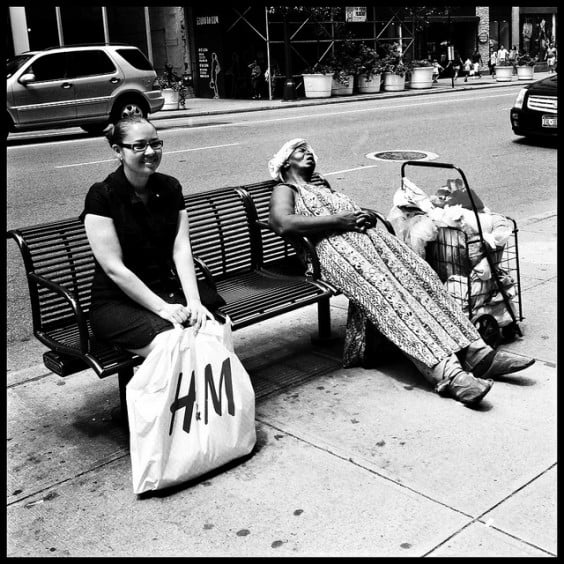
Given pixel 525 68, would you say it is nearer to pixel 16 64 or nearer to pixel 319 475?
pixel 16 64

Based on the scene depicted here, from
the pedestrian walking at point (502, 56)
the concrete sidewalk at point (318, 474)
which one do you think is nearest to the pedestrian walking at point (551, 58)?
the pedestrian walking at point (502, 56)

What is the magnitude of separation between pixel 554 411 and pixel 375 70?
83.6 feet

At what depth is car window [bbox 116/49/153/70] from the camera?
18.1 meters

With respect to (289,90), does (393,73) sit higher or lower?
higher

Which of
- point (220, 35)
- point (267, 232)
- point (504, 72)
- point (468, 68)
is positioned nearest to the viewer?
point (267, 232)

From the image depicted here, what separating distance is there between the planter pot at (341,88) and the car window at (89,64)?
10951 millimetres

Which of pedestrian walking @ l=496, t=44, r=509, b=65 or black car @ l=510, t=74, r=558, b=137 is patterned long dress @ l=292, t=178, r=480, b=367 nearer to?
black car @ l=510, t=74, r=558, b=137

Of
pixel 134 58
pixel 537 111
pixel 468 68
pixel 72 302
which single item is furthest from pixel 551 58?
pixel 72 302

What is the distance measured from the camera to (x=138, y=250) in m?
3.63

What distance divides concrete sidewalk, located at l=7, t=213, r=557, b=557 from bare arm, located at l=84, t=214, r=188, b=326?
0.68m

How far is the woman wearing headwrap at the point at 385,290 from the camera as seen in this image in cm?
391

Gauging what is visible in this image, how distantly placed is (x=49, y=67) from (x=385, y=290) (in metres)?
14.8

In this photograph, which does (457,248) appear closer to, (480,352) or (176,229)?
(480,352)

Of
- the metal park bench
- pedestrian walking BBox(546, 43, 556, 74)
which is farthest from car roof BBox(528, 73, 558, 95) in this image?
pedestrian walking BBox(546, 43, 556, 74)
